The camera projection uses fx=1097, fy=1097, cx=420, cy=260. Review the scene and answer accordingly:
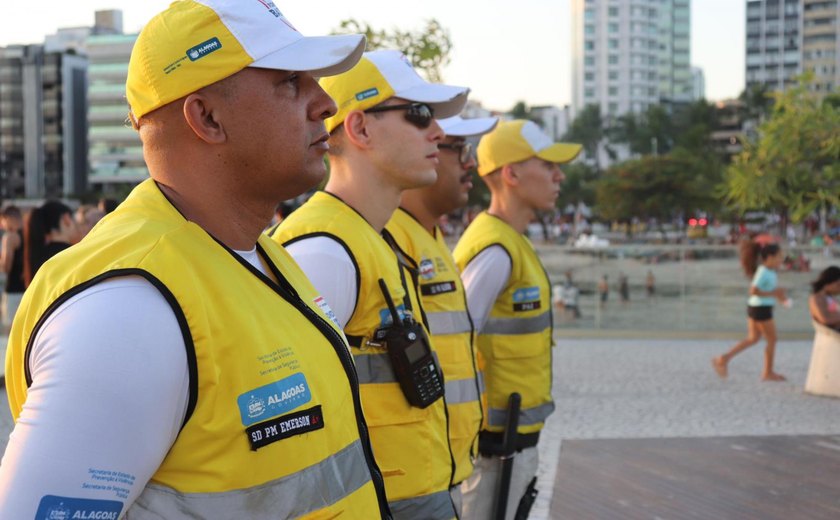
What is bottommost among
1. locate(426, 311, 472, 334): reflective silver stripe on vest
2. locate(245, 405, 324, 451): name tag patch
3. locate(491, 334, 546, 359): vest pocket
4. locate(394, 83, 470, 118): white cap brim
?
locate(491, 334, 546, 359): vest pocket

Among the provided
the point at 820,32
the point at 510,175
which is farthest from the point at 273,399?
the point at 820,32

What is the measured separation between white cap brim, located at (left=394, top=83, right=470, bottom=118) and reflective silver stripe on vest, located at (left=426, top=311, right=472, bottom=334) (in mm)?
725

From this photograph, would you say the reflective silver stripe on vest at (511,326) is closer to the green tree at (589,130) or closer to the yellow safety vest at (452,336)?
the yellow safety vest at (452,336)

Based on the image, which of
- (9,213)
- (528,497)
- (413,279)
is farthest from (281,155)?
(9,213)

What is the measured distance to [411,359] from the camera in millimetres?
3072

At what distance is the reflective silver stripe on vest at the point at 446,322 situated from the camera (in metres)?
3.81

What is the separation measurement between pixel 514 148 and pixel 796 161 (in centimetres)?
621

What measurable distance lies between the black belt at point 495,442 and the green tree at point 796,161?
22.0 ft

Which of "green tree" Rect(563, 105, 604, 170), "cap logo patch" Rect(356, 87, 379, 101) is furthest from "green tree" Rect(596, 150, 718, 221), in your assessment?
"cap logo patch" Rect(356, 87, 379, 101)

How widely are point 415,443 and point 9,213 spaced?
448 inches

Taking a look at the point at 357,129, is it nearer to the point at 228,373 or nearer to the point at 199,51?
the point at 199,51

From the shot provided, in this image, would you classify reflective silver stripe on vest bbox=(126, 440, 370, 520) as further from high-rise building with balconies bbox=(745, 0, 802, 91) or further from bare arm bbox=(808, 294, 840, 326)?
high-rise building with balconies bbox=(745, 0, 802, 91)

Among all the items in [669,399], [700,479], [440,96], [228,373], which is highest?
[440,96]

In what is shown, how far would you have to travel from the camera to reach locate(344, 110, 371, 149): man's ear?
3668mm
